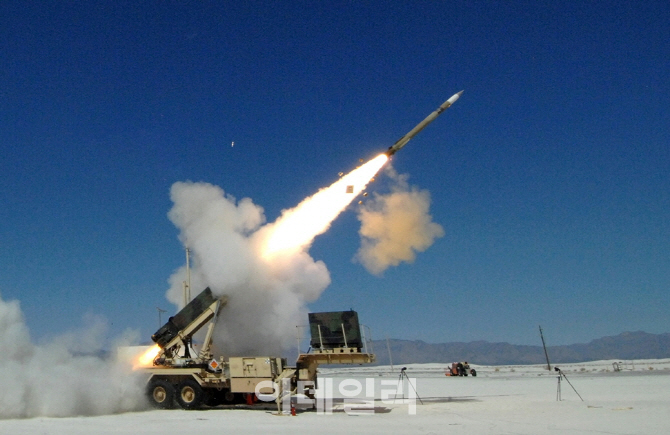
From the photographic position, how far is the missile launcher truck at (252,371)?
20141 millimetres

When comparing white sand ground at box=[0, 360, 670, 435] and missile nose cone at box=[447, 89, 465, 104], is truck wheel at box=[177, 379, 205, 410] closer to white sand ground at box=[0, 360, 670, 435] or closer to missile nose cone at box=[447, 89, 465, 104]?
white sand ground at box=[0, 360, 670, 435]

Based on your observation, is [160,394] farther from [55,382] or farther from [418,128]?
[418,128]

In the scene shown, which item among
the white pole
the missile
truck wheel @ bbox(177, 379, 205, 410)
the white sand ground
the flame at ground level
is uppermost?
the missile

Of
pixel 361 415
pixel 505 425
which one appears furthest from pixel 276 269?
pixel 505 425

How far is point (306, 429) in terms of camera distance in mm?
15102

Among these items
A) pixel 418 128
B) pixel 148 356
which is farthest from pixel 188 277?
pixel 418 128

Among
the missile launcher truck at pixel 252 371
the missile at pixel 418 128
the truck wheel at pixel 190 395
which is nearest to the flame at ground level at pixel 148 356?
the missile launcher truck at pixel 252 371

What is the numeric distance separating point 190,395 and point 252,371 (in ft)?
7.57

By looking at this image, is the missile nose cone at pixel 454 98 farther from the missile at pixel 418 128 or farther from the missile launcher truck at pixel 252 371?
the missile launcher truck at pixel 252 371

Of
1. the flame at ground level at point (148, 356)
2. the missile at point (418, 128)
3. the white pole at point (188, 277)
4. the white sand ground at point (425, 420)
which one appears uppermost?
the missile at point (418, 128)

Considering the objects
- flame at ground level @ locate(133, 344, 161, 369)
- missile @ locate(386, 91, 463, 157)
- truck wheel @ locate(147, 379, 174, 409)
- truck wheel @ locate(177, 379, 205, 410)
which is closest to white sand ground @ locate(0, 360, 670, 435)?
truck wheel @ locate(177, 379, 205, 410)

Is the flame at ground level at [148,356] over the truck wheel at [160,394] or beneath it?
over

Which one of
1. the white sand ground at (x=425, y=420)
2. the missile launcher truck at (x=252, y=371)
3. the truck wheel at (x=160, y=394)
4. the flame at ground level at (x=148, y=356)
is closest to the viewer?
the white sand ground at (x=425, y=420)

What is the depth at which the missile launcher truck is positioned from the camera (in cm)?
2014
